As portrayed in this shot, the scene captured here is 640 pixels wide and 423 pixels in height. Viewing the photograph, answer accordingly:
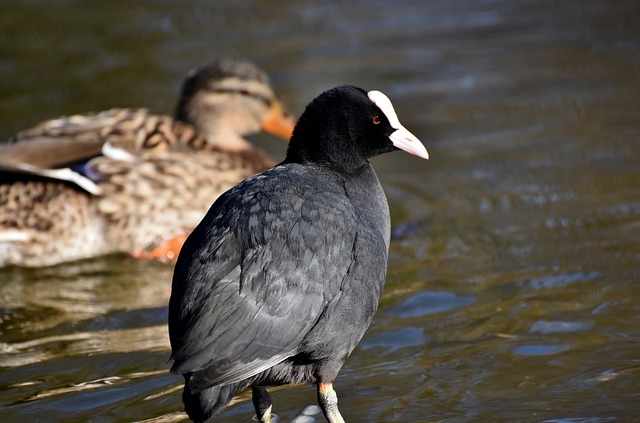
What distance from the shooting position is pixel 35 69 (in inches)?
455

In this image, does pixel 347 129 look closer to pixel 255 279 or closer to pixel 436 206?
pixel 255 279

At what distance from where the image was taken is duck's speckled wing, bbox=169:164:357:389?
182 inches

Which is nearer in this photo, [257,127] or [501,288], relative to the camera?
[501,288]

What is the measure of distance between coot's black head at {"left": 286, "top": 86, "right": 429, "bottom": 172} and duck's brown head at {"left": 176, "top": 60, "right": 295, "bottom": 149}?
2.91 metres

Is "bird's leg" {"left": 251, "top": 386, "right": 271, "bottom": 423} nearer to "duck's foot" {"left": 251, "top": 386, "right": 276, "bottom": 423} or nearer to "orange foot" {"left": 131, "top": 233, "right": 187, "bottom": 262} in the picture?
"duck's foot" {"left": 251, "top": 386, "right": 276, "bottom": 423}

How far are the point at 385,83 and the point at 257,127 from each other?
2.20 meters

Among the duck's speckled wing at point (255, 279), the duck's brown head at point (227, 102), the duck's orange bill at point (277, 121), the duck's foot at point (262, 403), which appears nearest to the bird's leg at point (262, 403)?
the duck's foot at point (262, 403)

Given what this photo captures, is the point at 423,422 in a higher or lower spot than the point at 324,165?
lower

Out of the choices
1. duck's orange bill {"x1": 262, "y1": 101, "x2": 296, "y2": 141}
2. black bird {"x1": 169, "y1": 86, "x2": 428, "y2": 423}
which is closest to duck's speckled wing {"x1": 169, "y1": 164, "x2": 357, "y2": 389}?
black bird {"x1": 169, "y1": 86, "x2": 428, "y2": 423}

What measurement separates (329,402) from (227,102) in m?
3.77

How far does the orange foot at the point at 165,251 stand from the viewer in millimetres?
7887

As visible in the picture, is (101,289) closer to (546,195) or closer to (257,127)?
(257,127)

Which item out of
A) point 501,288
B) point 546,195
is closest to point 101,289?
point 501,288

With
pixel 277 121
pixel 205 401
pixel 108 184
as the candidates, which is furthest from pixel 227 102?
pixel 205 401
